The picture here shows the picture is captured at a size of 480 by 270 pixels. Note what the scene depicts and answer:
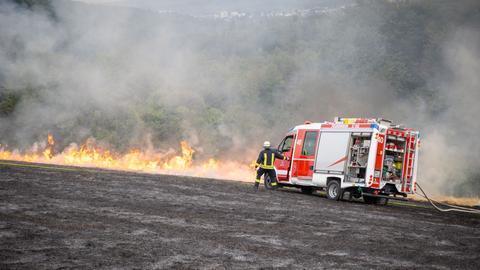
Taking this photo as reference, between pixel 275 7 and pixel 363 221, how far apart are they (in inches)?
2601

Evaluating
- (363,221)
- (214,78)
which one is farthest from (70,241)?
(214,78)

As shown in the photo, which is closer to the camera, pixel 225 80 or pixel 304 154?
pixel 304 154

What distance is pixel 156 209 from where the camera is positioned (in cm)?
1178

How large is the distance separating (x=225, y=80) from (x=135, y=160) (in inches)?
780

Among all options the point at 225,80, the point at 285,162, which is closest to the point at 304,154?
the point at 285,162

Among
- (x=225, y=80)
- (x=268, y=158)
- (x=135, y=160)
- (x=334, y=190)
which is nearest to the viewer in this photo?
(x=334, y=190)

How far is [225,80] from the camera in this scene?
167 feet

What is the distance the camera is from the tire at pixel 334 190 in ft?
61.1

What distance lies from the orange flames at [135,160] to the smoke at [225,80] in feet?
3.34

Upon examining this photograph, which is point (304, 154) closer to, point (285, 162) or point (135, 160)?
point (285, 162)

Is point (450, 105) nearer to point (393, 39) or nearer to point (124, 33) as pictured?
point (393, 39)

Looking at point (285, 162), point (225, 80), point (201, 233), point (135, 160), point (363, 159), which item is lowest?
point (201, 233)

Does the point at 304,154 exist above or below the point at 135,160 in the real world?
above

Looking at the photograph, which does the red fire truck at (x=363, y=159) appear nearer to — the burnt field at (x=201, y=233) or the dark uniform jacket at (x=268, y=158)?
the dark uniform jacket at (x=268, y=158)
